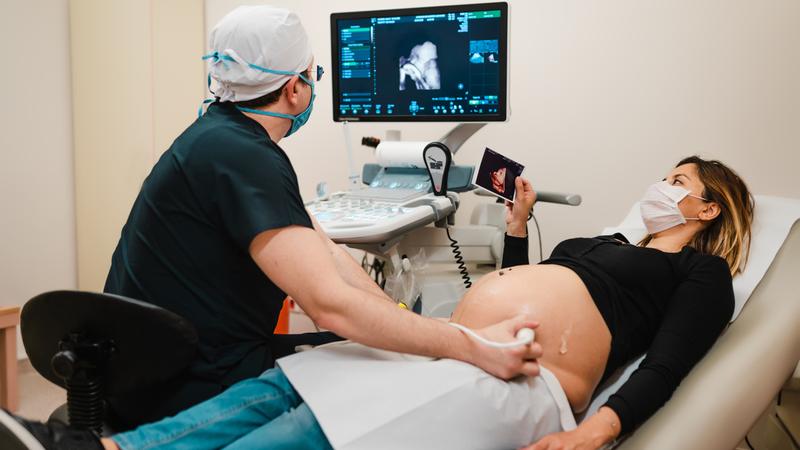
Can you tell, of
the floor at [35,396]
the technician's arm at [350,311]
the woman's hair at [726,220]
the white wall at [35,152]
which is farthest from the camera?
the white wall at [35,152]

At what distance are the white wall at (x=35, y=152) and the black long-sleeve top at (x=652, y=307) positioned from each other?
2308 millimetres

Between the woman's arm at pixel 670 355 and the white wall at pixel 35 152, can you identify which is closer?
the woman's arm at pixel 670 355

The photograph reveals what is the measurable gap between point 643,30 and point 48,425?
2288 millimetres

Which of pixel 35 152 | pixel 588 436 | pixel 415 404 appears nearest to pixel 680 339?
pixel 588 436

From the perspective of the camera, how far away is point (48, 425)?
3.47 ft

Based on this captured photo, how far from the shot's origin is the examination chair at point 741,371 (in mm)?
1267

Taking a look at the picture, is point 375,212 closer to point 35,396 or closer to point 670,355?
point 670,355

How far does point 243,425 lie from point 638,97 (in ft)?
6.52

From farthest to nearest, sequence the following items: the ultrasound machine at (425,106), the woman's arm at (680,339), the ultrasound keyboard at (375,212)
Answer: the ultrasound machine at (425,106)
the ultrasound keyboard at (375,212)
the woman's arm at (680,339)

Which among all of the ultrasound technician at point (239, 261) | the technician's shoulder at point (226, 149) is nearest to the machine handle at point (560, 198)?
the ultrasound technician at point (239, 261)

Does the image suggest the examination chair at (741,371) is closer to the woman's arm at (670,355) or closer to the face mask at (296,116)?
the woman's arm at (670,355)

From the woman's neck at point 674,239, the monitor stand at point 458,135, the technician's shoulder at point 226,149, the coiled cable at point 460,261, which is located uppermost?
the monitor stand at point 458,135

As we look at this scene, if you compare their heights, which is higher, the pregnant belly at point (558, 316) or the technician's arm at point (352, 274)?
the technician's arm at point (352, 274)

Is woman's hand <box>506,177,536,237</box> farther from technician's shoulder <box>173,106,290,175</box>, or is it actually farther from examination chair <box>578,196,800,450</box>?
technician's shoulder <box>173,106,290,175</box>
